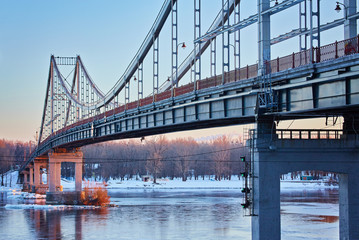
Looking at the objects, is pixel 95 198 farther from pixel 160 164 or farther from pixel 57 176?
pixel 160 164

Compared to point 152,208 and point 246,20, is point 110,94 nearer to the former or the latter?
point 152,208

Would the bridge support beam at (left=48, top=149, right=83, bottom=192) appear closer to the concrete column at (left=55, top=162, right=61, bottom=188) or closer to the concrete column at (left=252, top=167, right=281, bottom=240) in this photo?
the concrete column at (left=55, top=162, right=61, bottom=188)

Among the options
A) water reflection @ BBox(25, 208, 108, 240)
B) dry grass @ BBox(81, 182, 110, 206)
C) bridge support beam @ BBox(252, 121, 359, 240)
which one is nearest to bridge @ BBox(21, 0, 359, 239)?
bridge support beam @ BBox(252, 121, 359, 240)

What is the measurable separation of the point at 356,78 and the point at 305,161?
7.36m

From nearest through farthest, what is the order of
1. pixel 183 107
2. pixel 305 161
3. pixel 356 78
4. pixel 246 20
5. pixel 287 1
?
pixel 356 78 < pixel 287 1 < pixel 305 161 < pixel 246 20 < pixel 183 107

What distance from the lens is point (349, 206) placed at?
2964cm

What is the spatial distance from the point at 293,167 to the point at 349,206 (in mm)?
3405

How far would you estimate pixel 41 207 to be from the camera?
66938 mm

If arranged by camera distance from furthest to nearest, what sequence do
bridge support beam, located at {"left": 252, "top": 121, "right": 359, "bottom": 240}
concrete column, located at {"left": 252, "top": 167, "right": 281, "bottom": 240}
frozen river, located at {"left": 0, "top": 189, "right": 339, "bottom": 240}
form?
frozen river, located at {"left": 0, "top": 189, "right": 339, "bottom": 240}
bridge support beam, located at {"left": 252, "top": 121, "right": 359, "bottom": 240}
concrete column, located at {"left": 252, "top": 167, "right": 281, "bottom": 240}

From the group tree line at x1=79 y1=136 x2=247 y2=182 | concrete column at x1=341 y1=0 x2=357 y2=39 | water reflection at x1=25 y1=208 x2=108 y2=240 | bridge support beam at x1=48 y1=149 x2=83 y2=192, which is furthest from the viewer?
tree line at x1=79 y1=136 x2=247 y2=182

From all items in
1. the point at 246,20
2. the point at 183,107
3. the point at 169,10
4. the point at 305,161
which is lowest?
the point at 305,161

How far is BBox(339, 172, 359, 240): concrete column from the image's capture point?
29.5m

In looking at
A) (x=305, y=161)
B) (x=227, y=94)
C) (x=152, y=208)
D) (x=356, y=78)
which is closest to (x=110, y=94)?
(x=152, y=208)

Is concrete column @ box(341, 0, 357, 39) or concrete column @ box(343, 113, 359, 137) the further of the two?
concrete column @ box(343, 113, 359, 137)
